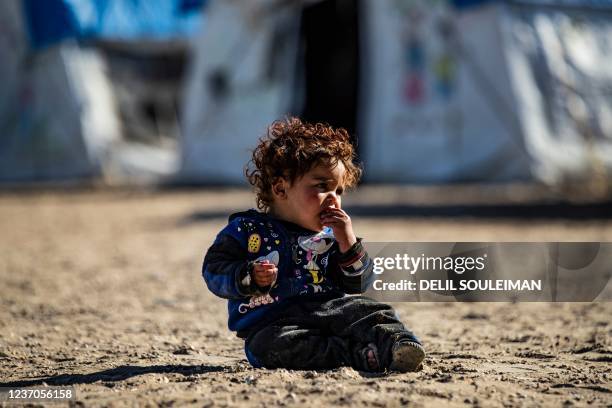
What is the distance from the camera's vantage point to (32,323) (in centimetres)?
286

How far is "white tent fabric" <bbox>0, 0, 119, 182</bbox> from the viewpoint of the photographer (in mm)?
12219

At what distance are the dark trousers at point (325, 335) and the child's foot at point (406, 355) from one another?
24 millimetres

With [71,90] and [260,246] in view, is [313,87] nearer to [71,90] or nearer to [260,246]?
[71,90]

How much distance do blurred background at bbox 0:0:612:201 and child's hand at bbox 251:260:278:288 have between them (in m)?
6.52

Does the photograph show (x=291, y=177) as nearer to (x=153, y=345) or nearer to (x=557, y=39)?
(x=153, y=345)

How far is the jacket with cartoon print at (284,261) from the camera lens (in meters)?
2.12

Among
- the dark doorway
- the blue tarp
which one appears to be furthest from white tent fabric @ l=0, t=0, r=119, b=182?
the dark doorway

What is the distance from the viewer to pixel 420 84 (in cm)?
927

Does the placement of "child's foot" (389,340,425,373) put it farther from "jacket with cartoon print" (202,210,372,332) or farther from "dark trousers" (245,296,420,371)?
"jacket with cartoon print" (202,210,372,332)

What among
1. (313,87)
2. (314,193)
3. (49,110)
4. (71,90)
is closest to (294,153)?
(314,193)

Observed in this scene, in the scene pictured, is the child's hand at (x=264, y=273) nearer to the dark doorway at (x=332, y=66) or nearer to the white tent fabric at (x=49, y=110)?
the dark doorway at (x=332, y=66)

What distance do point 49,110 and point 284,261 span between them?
11177 millimetres

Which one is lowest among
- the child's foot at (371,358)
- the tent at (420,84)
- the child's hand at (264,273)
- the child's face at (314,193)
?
the child's foot at (371,358)

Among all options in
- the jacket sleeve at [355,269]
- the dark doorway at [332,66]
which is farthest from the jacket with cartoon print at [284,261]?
the dark doorway at [332,66]
